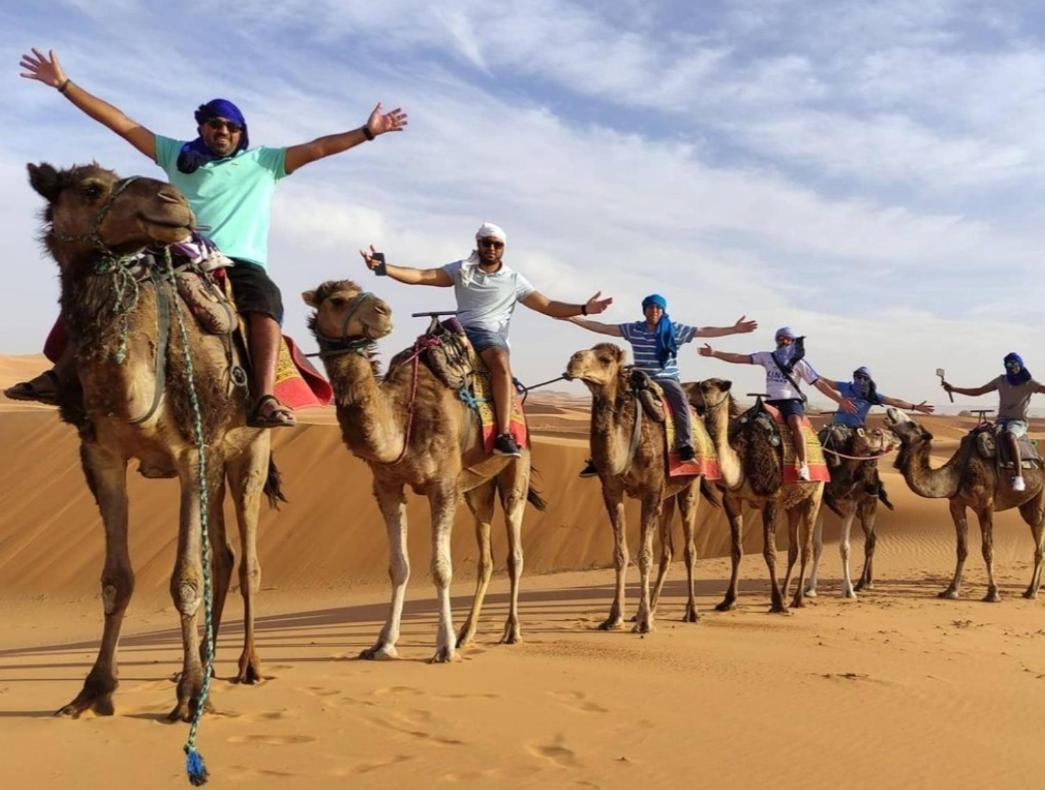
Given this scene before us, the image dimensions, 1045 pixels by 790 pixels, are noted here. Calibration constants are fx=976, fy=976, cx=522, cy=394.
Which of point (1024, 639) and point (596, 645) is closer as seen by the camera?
point (596, 645)

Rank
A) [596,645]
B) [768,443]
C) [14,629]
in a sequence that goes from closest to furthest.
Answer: [596,645] < [768,443] < [14,629]

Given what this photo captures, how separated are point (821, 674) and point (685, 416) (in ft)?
12.1

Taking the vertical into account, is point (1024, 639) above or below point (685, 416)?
below

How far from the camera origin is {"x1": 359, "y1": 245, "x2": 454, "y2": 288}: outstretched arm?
24.8 feet

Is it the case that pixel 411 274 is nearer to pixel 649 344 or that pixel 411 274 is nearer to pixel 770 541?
pixel 649 344

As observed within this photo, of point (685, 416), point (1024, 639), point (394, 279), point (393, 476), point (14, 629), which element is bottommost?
point (14, 629)

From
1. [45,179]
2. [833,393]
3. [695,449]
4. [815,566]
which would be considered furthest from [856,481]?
[45,179]

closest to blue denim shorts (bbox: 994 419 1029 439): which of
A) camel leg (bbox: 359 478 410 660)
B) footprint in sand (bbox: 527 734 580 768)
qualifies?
camel leg (bbox: 359 478 410 660)

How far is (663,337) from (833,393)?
3.68 m

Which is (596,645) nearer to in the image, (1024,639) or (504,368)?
(504,368)

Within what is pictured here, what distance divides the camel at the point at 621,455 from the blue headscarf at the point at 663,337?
64 centimetres

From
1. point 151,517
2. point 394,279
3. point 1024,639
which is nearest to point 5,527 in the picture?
point 151,517

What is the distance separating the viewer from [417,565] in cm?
1852

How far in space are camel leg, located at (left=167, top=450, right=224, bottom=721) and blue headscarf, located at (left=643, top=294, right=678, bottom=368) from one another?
6.27 metres
